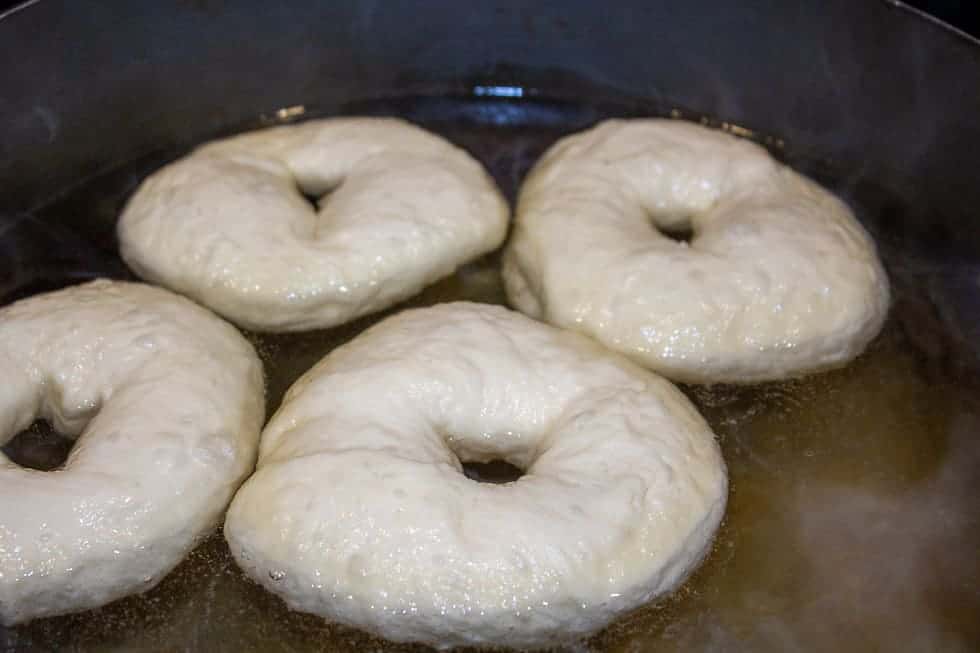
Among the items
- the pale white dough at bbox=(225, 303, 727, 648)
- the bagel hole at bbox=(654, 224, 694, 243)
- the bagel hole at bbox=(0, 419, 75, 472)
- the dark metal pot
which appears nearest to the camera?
the pale white dough at bbox=(225, 303, 727, 648)

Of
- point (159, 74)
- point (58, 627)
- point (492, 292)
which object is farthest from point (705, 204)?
point (58, 627)

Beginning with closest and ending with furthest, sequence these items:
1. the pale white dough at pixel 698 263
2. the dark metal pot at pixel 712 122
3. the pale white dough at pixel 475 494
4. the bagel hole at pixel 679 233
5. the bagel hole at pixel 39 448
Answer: the pale white dough at pixel 475 494, the dark metal pot at pixel 712 122, the bagel hole at pixel 39 448, the pale white dough at pixel 698 263, the bagel hole at pixel 679 233

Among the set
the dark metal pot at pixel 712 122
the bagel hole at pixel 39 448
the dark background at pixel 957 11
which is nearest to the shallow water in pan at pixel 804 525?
the dark metal pot at pixel 712 122

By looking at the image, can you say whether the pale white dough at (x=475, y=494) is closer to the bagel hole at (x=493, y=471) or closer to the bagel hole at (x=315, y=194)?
the bagel hole at (x=493, y=471)

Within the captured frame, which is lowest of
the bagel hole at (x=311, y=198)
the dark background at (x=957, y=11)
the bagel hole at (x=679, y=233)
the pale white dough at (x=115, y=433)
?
the pale white dough at (x=115, y=433)

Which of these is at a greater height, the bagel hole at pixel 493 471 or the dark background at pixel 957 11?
the dark background at pixel 957 11

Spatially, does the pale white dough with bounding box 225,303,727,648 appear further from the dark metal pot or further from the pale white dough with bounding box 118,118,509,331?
the pale white dough with bounding box 118,118,509,331

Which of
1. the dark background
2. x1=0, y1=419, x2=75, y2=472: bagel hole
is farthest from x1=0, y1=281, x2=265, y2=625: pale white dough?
the dark background
